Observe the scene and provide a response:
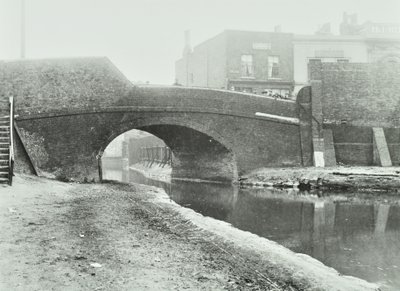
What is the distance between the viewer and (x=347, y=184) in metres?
16.7

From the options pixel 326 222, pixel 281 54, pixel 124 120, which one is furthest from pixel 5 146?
pixel 281 54

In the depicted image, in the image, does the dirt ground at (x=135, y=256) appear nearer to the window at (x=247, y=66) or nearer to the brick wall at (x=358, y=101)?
the brick wall at (x=358, y=101)

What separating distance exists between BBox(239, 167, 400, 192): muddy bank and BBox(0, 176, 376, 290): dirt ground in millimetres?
8904

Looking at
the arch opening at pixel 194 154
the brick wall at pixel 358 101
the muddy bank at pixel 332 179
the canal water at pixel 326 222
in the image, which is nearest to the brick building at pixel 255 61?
the arch opening at pixel 194 154

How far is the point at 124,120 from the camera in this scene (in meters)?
18.4

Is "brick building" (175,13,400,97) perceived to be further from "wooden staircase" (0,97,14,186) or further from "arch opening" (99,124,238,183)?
"wooden staircase" (0,97,14,186)

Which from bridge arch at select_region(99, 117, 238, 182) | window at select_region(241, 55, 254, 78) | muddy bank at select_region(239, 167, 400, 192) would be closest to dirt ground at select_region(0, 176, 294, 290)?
muddy bank at select_region(239, 167, 400, 192)

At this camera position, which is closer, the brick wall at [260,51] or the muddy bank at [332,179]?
the muddy bank at [332,179]

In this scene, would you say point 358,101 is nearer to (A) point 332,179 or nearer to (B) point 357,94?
(B) point 357,94

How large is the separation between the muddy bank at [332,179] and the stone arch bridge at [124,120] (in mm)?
1618

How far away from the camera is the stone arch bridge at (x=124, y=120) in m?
16.9

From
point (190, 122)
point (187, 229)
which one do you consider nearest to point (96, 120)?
point (190, 122)

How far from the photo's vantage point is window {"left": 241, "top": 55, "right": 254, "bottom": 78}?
2905 centimetres

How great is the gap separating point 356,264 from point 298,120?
14.5 metres
